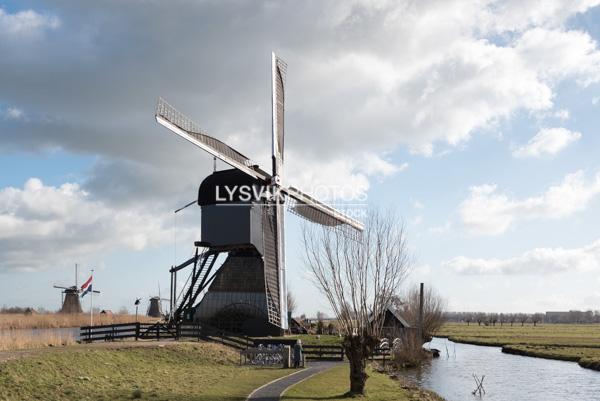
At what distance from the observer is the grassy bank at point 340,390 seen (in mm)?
20281

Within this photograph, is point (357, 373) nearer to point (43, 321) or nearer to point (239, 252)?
point (239, 252)

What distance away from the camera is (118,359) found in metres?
25.4

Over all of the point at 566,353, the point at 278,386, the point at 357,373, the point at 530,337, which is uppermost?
the point at 357,373

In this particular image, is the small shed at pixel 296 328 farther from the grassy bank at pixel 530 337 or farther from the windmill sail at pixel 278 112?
the grassy bank at pixel 530 337

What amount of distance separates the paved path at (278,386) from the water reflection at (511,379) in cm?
628

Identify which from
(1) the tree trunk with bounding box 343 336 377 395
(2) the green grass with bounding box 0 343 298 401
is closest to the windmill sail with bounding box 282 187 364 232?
Answer: (2) the green grass with bounding box 0 343 298 401

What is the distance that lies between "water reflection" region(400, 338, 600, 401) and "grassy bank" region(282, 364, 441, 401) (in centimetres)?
353

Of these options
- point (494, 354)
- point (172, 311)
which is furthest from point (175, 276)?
point (494, 354)

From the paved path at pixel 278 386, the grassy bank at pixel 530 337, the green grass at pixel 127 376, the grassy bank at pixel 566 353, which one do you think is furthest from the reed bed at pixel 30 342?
the grassy bank at pixel 530 337

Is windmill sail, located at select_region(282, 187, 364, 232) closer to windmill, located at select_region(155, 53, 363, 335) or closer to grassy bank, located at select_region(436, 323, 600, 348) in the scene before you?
windmill, located at select_region(155, 53, 363, 335)

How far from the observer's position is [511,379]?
3541cm

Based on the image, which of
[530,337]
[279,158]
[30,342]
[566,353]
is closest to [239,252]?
[279,158]

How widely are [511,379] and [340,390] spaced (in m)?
17.8

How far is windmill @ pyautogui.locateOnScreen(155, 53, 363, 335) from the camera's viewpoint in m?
41.9
